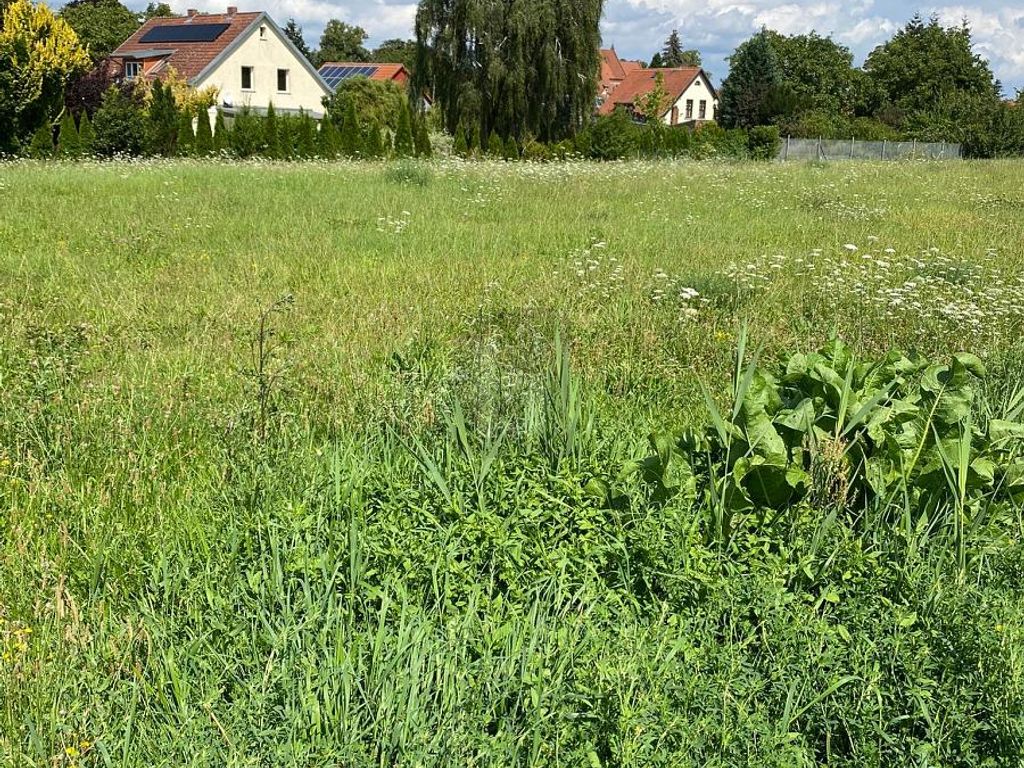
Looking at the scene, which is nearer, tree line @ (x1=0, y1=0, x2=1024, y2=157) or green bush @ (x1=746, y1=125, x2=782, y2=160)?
tree line @ (x1=0, y1=0, x2=1024, y2=157)

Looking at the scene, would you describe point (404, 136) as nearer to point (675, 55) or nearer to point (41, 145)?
point (41, 145)

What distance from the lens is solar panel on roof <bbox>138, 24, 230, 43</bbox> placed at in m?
43.5

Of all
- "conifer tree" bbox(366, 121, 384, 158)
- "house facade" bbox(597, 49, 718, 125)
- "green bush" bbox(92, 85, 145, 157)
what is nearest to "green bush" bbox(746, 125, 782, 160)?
"conifer tree" bbox(366, 121, 384, 158)

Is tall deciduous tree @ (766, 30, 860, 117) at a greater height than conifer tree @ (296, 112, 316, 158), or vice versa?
tall deciduous tree @ (766, 30, 860, 117)

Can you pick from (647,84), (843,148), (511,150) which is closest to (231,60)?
(511,150)

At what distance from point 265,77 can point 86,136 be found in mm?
21603

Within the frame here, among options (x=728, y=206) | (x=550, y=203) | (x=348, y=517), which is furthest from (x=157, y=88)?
(x=348, y=517)

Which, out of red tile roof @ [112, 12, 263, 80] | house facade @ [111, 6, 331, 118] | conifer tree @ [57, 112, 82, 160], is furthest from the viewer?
house facade @ [111, 6, 331, 118]

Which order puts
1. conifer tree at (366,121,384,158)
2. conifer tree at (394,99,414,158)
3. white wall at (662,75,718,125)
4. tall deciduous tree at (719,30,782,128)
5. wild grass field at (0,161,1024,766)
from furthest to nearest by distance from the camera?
white wall at (662,75,718,125) → tall deciduous tree at (719,30,782,128) → conifer tree at (394,99,414,158) → conifer tree at (366,121,384,158) → wild grass field at (0,161,1024,766)

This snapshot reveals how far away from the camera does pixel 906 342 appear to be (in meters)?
5.57

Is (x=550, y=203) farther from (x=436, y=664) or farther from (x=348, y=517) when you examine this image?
(x=436, y=664)

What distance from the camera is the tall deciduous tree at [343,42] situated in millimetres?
101500

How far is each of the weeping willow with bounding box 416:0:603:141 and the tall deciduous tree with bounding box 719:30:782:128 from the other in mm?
29462

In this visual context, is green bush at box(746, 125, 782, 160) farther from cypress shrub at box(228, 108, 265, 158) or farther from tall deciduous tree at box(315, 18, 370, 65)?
tall deciduous tree at box(315, 18, 370, 65)
